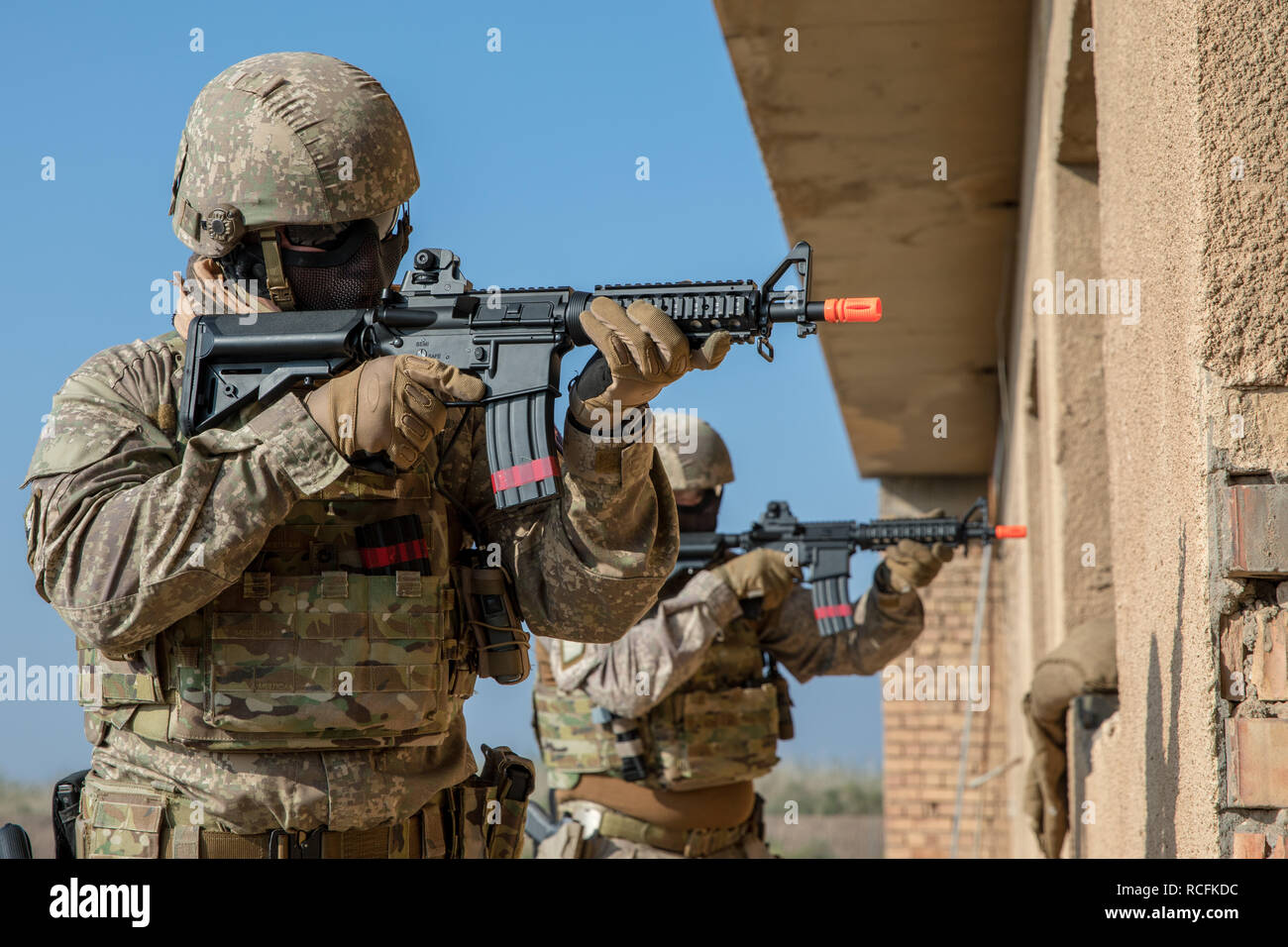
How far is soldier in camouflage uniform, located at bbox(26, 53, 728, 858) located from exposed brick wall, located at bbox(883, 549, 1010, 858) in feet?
27.5

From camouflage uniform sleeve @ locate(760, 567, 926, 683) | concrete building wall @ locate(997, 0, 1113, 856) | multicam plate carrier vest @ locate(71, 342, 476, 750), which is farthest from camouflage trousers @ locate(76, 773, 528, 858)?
camouflage uniform sleeve @ locate(760, 567, 926, 683)

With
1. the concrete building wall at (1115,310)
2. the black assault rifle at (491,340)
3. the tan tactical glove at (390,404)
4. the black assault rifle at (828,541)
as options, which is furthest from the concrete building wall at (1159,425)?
the black assault rifle at (828,541)

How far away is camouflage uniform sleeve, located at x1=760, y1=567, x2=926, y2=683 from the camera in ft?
18.1

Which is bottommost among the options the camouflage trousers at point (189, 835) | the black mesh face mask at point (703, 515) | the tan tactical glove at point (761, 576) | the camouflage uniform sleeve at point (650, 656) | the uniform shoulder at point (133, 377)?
the camouflage trousers at point (189, 835)

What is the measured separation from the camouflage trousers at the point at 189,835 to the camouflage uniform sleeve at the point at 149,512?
28cm

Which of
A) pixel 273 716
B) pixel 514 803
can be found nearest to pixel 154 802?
pixel 273 716

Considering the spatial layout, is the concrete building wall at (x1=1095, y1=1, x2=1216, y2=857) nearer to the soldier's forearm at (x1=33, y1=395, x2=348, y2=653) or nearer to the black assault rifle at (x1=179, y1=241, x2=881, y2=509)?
the black assault rifle at (x1=179, y1=241, x2=881, y2=509)

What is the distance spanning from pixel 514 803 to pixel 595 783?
7.74 feet

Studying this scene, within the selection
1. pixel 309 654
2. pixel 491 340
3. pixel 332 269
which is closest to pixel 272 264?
pixel 332 269

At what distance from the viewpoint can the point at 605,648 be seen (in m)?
4.86

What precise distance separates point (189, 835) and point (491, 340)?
3.12 ft

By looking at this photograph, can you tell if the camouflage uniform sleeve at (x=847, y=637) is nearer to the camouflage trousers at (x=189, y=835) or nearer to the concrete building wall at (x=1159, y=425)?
the concrete building wall at (x=1159, y=425)

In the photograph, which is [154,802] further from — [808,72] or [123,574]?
[808,72]

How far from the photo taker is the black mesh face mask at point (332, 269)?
2.51 m
